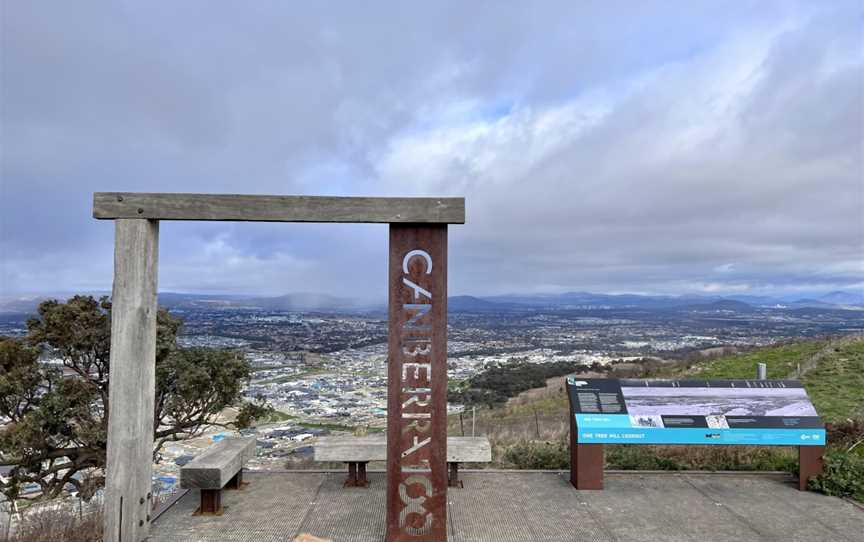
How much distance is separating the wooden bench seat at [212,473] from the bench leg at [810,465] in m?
6.30

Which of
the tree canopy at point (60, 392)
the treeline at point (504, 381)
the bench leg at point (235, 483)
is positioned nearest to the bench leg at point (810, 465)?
the bench leg at point (235, 483)

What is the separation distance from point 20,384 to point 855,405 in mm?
13345

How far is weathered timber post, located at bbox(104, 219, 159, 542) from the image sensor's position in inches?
171

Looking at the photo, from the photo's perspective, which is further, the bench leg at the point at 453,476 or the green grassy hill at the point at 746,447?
the green grassy hill at the point at 746,447

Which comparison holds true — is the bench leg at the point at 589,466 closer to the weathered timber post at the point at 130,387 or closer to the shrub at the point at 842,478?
the shrub at the point at 842,478

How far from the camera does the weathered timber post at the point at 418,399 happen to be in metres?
4.41

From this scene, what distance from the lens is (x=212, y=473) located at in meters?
4.99

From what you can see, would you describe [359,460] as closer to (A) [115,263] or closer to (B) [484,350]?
(A) [115,263]

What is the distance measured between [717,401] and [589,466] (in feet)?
5.71

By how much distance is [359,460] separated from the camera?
5.76m

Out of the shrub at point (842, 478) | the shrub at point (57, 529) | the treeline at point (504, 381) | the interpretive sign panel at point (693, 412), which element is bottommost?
the treeline at point (504, 381)

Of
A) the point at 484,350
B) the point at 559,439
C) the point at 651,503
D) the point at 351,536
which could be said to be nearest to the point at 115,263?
the point at 351,536

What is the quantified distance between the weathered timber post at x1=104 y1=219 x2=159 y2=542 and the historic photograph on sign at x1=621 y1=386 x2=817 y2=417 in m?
5.07

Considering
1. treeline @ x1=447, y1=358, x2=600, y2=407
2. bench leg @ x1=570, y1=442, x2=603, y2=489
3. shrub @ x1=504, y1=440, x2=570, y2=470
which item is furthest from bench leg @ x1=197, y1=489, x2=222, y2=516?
treeline @ x1=447, y1=358, x2=600, y2=407
